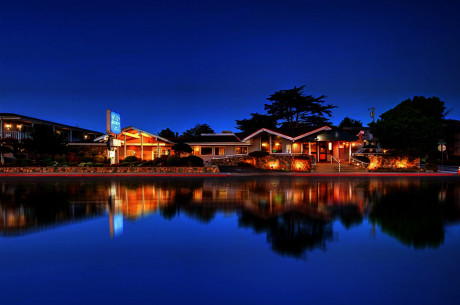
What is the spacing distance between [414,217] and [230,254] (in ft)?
22.1

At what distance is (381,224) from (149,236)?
6.82 m

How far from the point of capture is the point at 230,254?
6.03 metres

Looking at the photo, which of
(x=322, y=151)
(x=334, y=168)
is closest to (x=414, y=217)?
(x=334, y=168)

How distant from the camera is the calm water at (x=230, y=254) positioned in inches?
174

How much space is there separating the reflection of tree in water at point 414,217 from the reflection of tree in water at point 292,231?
1838 millimetres

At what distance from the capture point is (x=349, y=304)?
13.5 ft

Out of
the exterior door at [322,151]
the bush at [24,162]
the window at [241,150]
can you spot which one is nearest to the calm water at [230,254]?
the bush at [24,162]

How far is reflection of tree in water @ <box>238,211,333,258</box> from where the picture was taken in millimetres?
6324

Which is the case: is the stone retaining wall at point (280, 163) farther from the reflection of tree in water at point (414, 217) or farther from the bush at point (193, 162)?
the reflection of tree in water at point (414, 217)

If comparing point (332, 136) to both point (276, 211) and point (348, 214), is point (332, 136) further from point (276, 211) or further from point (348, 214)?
point (276, 211)

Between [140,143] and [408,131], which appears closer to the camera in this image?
[408,131]

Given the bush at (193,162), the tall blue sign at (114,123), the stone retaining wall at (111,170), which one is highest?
the tall blue sign at (114,123)

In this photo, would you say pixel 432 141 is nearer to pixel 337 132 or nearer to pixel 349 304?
pixel 337 132

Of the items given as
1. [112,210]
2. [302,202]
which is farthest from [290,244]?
[112,210]
